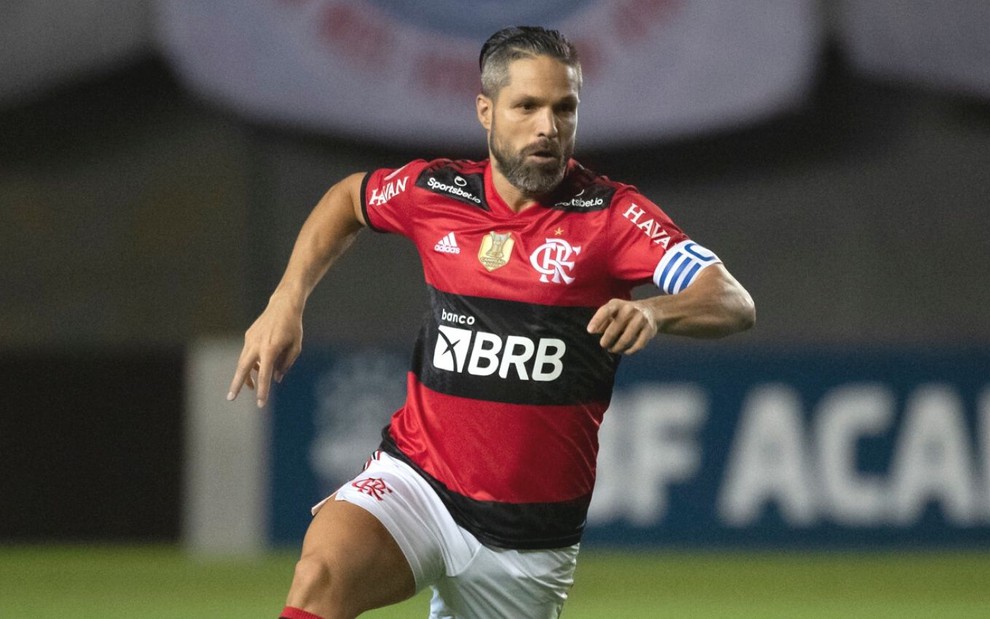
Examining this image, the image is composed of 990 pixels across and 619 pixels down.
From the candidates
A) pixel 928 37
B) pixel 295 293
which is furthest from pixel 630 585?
pixel 295 293

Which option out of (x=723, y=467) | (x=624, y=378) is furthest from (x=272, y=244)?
(x=723, y=467)

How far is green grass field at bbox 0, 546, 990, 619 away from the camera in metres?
6.96

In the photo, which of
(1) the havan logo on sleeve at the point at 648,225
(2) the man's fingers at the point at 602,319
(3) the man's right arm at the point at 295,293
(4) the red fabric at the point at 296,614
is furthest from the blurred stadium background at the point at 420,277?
(2) the man's fingers at the point at 602,319

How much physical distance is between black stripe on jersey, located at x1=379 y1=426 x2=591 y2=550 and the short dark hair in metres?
0.97

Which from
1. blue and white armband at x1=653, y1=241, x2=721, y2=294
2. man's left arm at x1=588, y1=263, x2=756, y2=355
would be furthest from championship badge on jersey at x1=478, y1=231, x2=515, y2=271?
man's left arm at x1=588, y1=263, x2=756, y2=355

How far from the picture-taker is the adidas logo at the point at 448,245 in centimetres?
413

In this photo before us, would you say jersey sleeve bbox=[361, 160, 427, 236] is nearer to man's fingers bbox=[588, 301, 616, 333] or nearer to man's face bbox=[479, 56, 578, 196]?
man's face bbox=[479, 56, 578, 196]

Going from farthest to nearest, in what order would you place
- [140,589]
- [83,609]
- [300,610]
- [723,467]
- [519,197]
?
[723,467], [140,589], [83,609], [519,197], [300,610]

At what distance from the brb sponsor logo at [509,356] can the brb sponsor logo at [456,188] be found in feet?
1.08

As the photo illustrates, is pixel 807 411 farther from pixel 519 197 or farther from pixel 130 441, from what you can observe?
pixel 519 197

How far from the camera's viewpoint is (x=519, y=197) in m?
4.12

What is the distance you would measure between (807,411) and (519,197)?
4884 millimetres

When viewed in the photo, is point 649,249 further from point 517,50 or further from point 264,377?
point 264,377

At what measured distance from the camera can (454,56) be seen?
9031 mm
